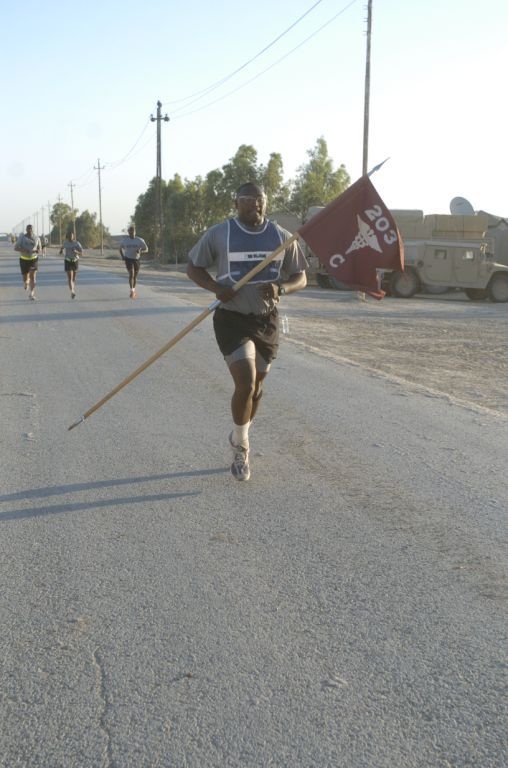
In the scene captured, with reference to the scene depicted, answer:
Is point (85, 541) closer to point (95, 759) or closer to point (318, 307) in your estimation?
point (95, 759)

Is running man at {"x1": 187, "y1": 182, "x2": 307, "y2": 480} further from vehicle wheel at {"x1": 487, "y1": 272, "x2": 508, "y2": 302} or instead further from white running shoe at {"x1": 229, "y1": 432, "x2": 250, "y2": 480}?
vehicle wheel at {"x1": 487, "y1": 272, "x2": 508, "y2": 302}

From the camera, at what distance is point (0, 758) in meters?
2.80

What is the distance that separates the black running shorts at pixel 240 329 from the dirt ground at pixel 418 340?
3.46 meters

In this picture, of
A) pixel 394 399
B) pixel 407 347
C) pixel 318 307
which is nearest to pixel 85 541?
pixel 394 399

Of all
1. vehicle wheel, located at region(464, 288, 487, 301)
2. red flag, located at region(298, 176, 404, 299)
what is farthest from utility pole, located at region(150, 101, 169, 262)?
red flag, located at region(298, 176, 404, 299)

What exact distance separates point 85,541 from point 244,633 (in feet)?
4.52

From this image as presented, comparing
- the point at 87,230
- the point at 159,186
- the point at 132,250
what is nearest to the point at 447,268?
the point at 132,250

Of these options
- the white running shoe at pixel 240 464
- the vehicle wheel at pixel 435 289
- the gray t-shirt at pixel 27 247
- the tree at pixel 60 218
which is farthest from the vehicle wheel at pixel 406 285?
the tree at pixel 60 218

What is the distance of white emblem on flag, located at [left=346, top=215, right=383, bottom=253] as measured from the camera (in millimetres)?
6066

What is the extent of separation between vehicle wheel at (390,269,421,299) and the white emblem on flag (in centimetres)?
2432

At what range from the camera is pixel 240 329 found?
5.81 meters

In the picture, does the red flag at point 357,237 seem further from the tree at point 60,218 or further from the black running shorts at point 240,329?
the tree at point 60,218

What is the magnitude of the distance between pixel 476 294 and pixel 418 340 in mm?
15420

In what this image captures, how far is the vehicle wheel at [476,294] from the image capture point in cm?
3025
